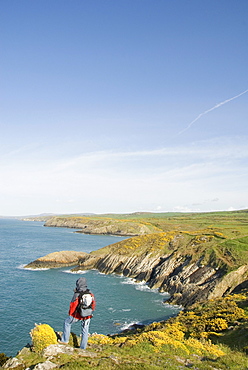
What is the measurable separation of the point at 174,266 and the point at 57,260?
132ft

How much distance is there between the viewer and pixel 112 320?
42.0 m

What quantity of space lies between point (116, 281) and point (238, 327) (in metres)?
43.4

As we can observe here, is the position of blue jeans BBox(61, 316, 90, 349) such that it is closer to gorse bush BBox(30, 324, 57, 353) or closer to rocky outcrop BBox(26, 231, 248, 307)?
gorse bush BBox(30, 324, 57, 353)

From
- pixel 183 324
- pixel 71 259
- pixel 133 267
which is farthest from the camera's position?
pixel 71 259

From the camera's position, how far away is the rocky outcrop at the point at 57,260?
262 ft

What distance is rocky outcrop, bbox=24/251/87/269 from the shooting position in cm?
7989

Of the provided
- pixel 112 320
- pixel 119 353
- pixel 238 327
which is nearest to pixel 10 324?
pixel 112 320

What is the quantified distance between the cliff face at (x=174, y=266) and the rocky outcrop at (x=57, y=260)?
4.43 metres

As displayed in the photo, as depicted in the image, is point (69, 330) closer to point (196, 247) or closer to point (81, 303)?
point (81, 303)

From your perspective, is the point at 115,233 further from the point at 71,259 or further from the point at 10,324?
the point at 10,324

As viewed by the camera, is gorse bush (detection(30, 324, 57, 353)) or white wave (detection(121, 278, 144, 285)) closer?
gorse bush (detection(30, 324, 57, 353))

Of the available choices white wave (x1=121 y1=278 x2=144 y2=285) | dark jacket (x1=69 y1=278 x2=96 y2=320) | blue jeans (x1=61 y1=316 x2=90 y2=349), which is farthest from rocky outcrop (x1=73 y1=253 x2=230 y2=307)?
dark jacket (x1=69 y1=278 x2=96 y2=320)

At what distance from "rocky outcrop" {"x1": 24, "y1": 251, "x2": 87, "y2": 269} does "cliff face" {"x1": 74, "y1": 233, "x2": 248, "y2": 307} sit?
174 inches

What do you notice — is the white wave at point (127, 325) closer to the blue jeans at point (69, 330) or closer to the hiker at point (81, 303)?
the blue jeans at point (69, 330)
